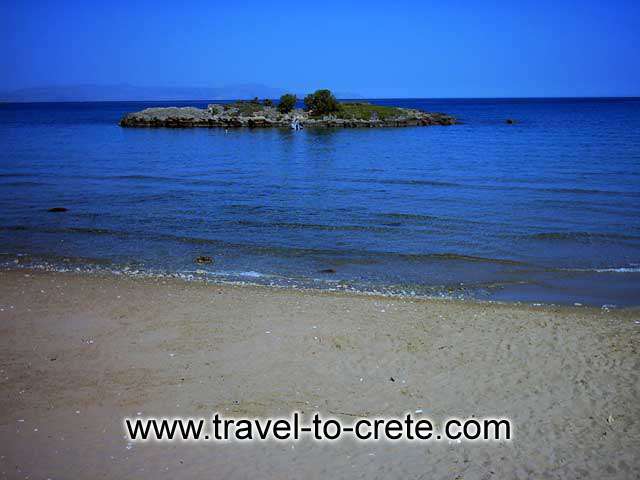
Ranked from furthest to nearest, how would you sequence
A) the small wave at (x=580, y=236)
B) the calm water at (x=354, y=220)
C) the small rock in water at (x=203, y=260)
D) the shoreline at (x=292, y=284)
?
1. the small wave at (x=580, y=236)
2. the small rock in water at (x=203, y=260)
3. the calm water at (x=354, y=220)
4. the shoreline at (x=292, y=284)

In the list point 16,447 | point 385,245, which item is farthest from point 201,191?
point 16,447

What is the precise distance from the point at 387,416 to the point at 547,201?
63.0 feet

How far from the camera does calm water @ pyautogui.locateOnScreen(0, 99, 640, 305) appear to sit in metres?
14.9

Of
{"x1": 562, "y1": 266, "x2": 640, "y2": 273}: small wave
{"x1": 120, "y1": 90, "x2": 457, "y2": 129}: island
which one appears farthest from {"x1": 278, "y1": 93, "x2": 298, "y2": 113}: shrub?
{"x1": 562, "y1": 266, "x2": 640, "y2": 273}: small wave

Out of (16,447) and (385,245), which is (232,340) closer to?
(16,447)

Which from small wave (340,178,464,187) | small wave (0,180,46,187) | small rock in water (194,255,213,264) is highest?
small wave (340,178,464,187)

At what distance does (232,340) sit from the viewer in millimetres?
9945

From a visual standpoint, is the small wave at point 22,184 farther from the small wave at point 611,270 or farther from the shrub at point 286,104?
the shrub at point 286,104

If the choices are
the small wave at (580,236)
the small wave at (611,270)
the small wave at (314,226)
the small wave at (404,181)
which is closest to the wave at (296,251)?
the small wave at (611,270)

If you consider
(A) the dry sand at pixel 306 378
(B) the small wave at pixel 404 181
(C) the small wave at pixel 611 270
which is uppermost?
(B) the small wave at pixel 404 181

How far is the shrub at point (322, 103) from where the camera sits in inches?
3366

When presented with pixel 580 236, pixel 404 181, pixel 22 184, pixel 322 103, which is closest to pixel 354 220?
pixel 580 236

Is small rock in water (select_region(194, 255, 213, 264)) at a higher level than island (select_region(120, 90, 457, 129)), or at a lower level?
lower

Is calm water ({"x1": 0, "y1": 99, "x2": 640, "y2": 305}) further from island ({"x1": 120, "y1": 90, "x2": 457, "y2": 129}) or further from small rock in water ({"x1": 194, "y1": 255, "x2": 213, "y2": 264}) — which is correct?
island ({"x1": 120, "y1": 90, "x2": 457, "y2": 129})
